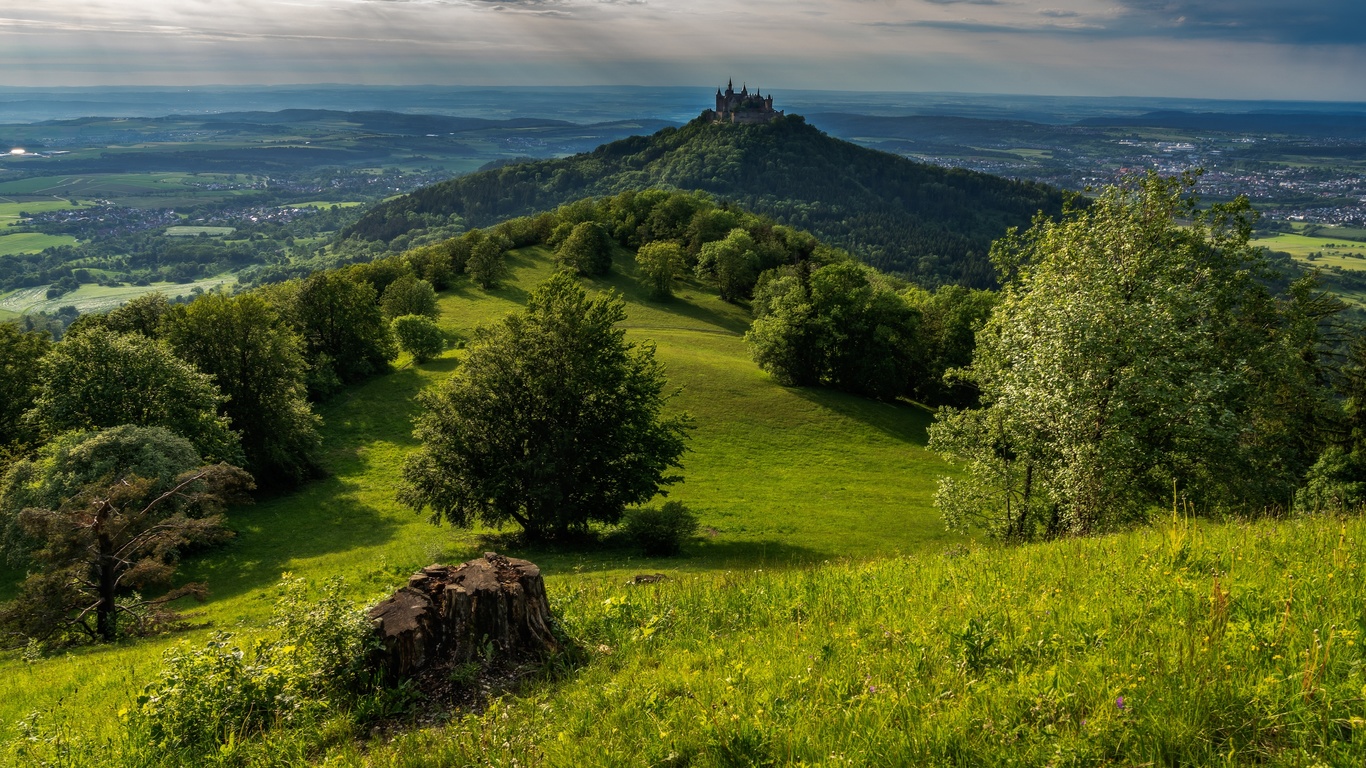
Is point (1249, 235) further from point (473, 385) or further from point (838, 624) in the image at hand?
point (473, 385)

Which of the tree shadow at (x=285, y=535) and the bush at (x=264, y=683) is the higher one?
the bush at (x=264, y=683)

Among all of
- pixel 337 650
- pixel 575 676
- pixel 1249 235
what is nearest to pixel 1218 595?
pixel 575 676

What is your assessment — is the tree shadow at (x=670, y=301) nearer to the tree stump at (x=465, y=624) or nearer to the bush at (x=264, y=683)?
the tree stump at (x=465, y=624)

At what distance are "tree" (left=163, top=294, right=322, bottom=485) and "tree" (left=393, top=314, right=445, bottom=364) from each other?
2194cm

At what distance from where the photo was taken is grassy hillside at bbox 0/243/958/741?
16.0 meters

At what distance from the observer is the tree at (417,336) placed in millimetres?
→ 69250

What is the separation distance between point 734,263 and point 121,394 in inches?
3190

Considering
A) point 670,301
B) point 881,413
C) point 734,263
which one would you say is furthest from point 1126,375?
point 734,263

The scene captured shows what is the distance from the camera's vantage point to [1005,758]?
4.98 metres

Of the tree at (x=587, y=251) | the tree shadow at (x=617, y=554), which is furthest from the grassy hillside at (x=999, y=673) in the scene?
the tree at (x=587, y=251)

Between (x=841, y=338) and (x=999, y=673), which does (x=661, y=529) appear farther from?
(x=841, y=338)

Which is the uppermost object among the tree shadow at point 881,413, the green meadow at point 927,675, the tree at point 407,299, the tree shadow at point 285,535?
the green meadow at point 927,675

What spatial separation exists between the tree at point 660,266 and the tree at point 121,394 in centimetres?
6837

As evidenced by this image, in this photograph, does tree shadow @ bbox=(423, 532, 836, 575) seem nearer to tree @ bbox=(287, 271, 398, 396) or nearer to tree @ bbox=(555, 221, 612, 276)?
tree @ bbox=(287, 271, 398, 396)
